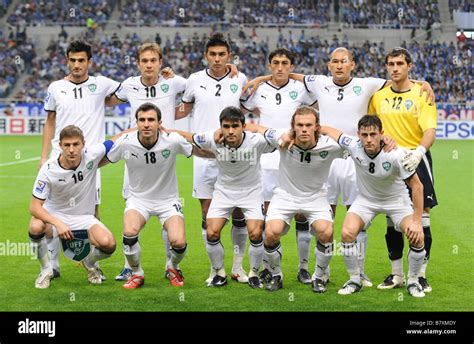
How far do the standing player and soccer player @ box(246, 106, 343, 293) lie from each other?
1.16 m

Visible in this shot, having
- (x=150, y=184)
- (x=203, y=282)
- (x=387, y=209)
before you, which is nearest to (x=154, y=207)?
(x=150, y=184)

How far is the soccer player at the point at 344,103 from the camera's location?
7.61m

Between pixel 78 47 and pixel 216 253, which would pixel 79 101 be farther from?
pixel 216 253

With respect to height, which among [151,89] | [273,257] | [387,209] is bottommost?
[273,257]

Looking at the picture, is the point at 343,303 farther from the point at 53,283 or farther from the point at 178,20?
the point at 178,20

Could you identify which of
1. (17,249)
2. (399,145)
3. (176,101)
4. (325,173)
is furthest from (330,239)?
(17,249)

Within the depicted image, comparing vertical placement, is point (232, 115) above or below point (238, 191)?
above

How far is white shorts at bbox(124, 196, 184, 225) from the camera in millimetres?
7449

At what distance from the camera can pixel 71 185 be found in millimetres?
7301

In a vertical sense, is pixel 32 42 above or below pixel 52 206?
above

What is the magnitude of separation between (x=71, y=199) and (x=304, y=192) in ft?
7.41

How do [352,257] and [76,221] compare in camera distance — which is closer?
[352,257]

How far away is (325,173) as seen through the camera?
24.1ft

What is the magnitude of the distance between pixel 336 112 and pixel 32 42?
107 ft
